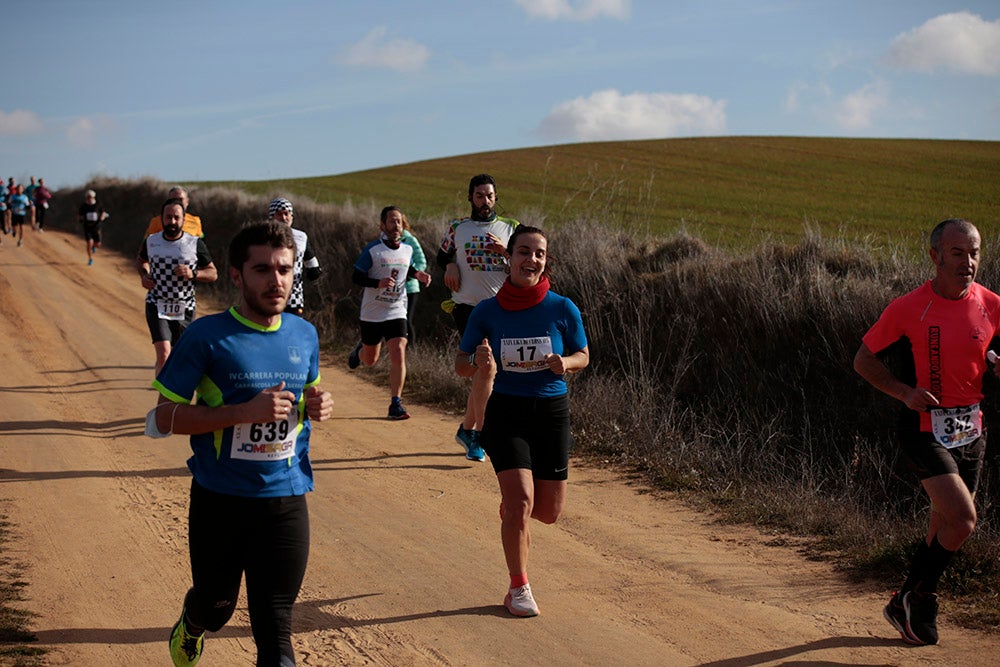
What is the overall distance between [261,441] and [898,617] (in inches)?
131

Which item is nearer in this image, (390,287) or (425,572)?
(425,572)

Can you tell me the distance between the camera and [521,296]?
5539mm

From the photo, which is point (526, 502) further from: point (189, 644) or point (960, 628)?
point (960, 628)

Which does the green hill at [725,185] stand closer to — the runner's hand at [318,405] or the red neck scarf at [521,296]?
the red neck scarf at [521,296]

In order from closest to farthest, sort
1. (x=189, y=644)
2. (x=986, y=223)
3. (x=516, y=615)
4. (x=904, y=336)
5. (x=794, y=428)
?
(x=189, y=644), (x=904, y=336), (x=516, y=615), (x=794, y=428), (x=986, y=223)

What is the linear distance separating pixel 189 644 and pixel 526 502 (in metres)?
1.86

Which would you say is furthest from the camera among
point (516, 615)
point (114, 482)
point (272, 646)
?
point (114, 482)

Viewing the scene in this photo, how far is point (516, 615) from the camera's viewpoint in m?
5.56

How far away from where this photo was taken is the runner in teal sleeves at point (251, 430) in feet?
12.7

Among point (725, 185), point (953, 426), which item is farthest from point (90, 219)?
point (953, 426)

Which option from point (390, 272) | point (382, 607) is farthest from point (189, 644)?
point (390, 272)

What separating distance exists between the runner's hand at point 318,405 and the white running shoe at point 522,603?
6.69 ft

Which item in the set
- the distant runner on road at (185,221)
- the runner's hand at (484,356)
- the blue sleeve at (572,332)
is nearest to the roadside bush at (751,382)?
the blue sleeve at (572,332)

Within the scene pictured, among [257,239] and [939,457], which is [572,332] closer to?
[939,457]
